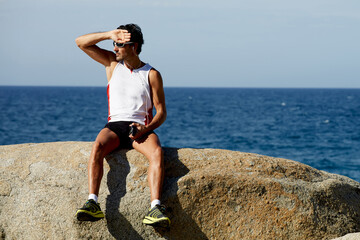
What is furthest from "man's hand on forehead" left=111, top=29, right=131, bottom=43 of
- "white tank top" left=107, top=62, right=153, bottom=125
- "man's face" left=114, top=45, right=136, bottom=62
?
"white tank top" left=107, top=62, right=153, bottom=125

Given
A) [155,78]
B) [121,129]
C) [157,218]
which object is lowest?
[157,218]

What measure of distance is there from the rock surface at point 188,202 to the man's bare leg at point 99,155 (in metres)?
0.23

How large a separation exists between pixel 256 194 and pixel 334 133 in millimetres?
28399

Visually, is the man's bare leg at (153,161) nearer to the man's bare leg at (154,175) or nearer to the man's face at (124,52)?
the man's bare leg at (154,175)

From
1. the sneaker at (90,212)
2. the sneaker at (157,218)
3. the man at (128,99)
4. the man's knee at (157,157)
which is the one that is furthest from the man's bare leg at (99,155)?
the sneaker at (157,218)

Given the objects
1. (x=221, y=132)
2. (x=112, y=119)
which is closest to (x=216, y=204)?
(x=112, y=119)

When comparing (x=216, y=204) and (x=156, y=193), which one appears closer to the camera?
(x=156, y=193)

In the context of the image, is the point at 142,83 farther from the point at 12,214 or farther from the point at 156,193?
the point at 12,214

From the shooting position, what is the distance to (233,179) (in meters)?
4.91

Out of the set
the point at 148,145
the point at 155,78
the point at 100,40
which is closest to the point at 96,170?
the point at 148,145

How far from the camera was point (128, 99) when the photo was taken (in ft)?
16.7

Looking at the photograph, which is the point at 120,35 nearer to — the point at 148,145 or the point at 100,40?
the point at 100,40

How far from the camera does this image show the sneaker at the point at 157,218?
4.28 m

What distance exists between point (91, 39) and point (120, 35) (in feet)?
1.32
